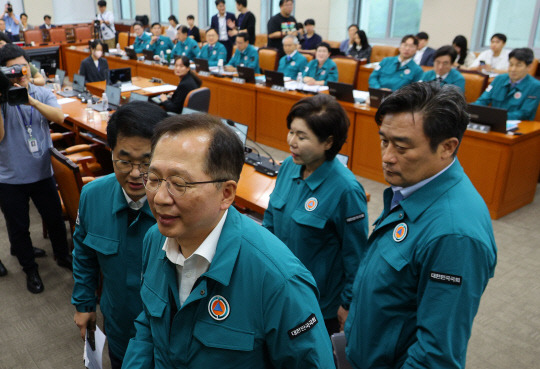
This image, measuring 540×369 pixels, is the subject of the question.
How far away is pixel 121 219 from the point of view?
154 cm

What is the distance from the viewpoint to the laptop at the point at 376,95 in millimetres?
4660

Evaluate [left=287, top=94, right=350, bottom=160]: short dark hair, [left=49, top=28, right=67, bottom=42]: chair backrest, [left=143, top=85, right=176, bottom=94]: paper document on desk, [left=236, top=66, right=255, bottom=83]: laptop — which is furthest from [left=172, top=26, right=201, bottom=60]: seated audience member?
[left=287, top=94, right=350, bottom=160]: short dark hair

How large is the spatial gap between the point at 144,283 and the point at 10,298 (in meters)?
2.34

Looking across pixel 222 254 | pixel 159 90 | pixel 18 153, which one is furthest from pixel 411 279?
pixel 159 90

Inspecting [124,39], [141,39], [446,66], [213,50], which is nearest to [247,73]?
[213,50]

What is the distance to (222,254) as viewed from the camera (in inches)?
38.9

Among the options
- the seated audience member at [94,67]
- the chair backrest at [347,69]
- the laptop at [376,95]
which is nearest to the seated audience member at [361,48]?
the chair backrest at [347,69]

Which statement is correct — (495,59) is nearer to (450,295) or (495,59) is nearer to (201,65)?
(201,65)

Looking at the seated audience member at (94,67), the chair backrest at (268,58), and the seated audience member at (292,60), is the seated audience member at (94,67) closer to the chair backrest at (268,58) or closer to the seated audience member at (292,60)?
the chair backrest at (268,58)

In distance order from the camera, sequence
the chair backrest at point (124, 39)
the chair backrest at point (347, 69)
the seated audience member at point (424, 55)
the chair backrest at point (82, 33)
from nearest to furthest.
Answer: the chair backrest at point (347, 69)
the seated audience member at point (424, 55)
the chair backrest at point (124, 39)
the chair backrest at point (82, 33)

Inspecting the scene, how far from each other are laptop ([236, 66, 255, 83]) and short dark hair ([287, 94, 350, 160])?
167 inches

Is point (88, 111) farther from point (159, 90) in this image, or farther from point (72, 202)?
point (72, 202)

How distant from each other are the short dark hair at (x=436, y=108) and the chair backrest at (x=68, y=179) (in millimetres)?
1914

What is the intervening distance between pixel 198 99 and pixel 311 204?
330 cm
